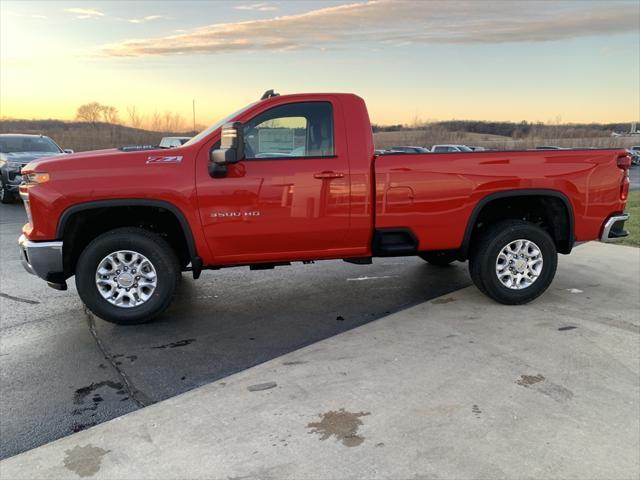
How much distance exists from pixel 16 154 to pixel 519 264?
14.1 m

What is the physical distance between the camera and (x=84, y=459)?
110 inches

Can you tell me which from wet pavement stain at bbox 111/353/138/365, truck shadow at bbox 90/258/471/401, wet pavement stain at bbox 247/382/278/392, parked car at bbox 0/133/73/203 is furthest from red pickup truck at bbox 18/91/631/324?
parked car at bbox 0/133/73/203

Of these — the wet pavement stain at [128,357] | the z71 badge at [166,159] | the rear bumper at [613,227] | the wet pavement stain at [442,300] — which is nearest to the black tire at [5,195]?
the z71 badge at [166,159]

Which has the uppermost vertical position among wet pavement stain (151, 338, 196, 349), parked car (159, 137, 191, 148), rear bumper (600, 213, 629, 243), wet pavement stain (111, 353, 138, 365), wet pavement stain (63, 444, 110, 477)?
parked car (159, 137, 191, 148)

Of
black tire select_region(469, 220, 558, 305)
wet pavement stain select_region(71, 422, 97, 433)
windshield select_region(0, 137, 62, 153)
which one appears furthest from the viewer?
windshield select_region(0, 137, 62, 153)

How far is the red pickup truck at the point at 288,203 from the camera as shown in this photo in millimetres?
4688

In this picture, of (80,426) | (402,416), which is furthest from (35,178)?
(402,416)

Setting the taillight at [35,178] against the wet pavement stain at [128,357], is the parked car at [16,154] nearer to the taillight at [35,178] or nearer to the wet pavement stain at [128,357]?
the taillight at [35,178]

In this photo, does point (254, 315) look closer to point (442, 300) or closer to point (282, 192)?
point (282, 192)

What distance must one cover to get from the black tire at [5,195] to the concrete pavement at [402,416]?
13643 millimetres

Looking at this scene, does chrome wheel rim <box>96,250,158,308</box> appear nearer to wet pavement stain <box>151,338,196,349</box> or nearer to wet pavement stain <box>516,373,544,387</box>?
wet pavement stain <box>151,338,196,349</box>

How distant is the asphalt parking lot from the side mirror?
57.7 inches

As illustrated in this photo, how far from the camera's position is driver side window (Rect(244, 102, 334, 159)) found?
4902 millimetres

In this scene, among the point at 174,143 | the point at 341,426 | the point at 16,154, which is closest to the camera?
the point at 341,426
